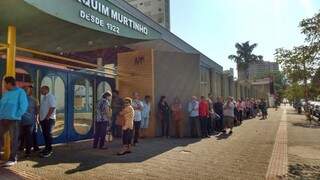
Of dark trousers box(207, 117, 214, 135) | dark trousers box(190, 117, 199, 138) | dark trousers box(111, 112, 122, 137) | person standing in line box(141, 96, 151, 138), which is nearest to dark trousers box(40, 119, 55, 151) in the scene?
dark trousers box(111, 112, 122, 137)

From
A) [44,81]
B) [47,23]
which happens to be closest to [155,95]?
[44,81]

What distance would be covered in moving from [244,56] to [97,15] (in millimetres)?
78029

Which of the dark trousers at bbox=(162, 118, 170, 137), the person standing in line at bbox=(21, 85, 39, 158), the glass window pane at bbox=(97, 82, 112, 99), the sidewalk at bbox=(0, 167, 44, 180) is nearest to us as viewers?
the sidewalk at bbox=(0, 167, 44, 180)

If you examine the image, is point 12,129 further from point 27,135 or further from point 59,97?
point 59,97

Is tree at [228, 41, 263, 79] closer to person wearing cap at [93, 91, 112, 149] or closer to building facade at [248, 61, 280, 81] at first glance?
building facade at [248, 61, 280, 81]

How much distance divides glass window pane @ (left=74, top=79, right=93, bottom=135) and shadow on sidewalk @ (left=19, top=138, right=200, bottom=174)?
0.57m

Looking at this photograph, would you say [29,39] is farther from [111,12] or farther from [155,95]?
[155,95]

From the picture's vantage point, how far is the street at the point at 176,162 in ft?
26.6

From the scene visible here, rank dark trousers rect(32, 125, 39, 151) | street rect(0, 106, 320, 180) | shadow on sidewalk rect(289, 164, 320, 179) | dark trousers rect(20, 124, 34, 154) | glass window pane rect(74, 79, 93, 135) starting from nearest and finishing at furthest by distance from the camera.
→ 1. street rect(0, 106, 320, 180)
2. shadow on sidewalk rect(289, 164, 320, 179)
3. dark trousers rect(20, 124, 34, 154)
4. dark trousers rect(32, 125, 39, 151)
5. glass window pane rect(74, 79, 93, 135)

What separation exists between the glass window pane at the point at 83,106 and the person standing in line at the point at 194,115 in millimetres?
4436

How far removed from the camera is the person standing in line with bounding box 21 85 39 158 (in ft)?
31.5

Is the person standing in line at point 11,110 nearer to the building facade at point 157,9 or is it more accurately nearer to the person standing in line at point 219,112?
the person standing in line at point 219,112

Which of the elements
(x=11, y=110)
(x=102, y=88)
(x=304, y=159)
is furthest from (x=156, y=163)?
(x=102, y=88)

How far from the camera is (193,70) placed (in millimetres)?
17203
